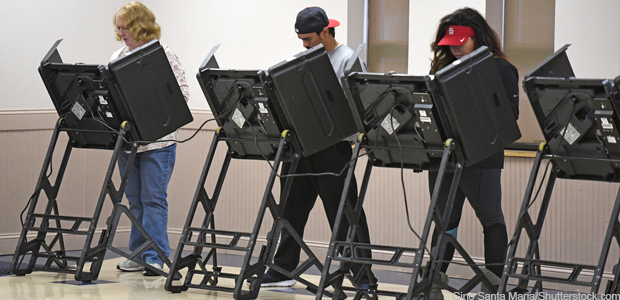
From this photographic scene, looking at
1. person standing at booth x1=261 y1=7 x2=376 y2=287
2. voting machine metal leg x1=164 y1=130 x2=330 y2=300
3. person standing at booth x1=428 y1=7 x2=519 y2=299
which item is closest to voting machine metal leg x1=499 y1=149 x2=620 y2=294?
person standing at booth x1=428 y1=7 x2=519 y2=299

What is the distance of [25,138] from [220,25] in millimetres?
1482

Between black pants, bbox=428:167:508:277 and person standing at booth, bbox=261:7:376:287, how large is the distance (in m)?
0.46

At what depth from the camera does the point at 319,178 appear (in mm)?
3975

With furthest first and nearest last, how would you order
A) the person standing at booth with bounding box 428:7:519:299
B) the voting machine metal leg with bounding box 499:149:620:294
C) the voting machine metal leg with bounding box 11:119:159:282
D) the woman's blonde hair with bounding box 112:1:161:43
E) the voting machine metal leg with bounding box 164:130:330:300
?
the woman's blonde hair with bounding box 112:1:161:43, the voting machine metal leg with bounding box 11:119:159:282, the voting machine metal leg with bounding box 164:130:330:300, the person standing at booth with bounding box 428:7:519:299, the voting machine metal leg with bounding box 499:149:620:294

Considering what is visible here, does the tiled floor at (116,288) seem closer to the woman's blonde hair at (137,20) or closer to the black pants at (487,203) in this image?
the black pants at (487,203)

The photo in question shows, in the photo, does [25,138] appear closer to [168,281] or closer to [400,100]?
[168,281]

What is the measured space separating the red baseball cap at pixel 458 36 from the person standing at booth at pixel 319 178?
1.74 ft

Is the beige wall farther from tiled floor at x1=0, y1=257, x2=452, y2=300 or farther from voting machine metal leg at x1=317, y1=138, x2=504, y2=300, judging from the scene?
voting machine metal leg at x1=317, y1=138, x2=504, y2=300

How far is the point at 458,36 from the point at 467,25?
0.07 meters

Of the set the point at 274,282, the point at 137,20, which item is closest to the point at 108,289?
the point at 274,282

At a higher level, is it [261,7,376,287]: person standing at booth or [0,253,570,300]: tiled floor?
[261,7,376,287]: person standing at booth

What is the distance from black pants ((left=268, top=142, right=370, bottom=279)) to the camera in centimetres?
396

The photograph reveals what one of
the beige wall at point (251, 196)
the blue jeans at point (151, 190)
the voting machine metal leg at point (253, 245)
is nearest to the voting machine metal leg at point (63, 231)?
the blue jeans at point (151, 190)

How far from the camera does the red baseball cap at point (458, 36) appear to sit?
11.7ft
